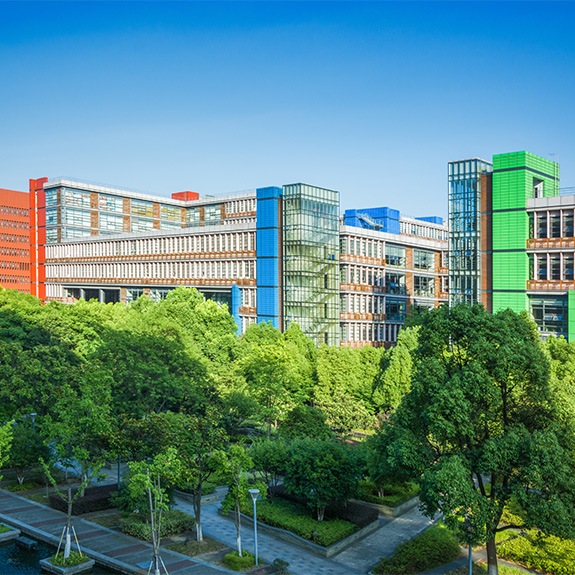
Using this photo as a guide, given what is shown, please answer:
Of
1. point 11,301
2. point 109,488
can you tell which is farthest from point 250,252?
point 109,488

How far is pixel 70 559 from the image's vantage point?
91.9 ft

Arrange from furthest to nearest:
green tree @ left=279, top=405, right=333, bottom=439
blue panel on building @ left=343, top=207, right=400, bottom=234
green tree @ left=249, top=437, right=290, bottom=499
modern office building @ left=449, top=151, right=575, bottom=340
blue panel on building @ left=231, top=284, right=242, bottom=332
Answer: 1. blue panel on building @ left=343, top=207, right=400, bottom=234
2. blue panel on building @ left=231, top=284, right=242, bottom=332
3. modern office building @ left=449, top=151, right=575, bottom=340
4. green tree @ left=279, top=405, right=333, bottom=439
5. green tree @ left=249, top=437, right=290, bottom=499

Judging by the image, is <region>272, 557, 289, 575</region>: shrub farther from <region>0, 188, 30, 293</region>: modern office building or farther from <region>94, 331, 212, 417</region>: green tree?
<region>0, 188, 30, 293</region>: modern office building

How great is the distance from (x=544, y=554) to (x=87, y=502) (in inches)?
863

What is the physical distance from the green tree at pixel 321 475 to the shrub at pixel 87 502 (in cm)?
972

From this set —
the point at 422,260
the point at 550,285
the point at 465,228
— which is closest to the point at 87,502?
the point at 465,228

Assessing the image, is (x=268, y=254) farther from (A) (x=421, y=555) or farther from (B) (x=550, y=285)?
(A) (x=421, y=555)

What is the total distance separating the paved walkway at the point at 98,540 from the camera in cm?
2792

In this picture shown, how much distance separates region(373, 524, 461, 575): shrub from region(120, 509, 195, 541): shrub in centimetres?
944

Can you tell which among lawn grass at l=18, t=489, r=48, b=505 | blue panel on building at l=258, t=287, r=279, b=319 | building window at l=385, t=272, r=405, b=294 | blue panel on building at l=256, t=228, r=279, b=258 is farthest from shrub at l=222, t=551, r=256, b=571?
building window at l=385, t=272, r=405, b=294

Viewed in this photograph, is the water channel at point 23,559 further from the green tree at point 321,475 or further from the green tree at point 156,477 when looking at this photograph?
the green tree at point 321,475

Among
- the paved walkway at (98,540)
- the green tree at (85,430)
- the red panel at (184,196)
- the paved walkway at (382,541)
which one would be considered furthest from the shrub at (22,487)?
the red panel at (184,196)

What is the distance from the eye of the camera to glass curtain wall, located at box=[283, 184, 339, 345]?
73125 mm

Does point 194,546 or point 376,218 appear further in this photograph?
point 376,218
